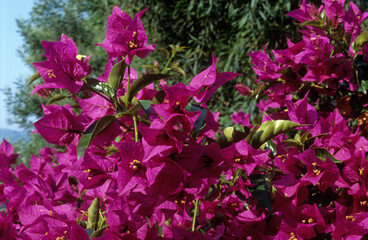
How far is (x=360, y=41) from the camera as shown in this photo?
94 cm

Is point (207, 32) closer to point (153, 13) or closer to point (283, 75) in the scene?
point (153, 13)

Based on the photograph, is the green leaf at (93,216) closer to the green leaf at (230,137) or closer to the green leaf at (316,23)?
the green leaf at (230,137)

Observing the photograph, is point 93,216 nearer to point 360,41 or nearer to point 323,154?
point 323,154

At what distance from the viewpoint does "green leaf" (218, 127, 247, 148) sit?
61cm

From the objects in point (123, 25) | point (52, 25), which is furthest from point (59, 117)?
point (52, 25)

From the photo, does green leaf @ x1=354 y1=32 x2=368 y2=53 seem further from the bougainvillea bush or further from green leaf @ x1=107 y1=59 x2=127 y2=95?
green leaf @ x1=107 y1=59 x2=127 y2=95

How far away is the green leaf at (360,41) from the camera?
92cm

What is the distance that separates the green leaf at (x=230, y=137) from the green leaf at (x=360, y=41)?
0.50 m

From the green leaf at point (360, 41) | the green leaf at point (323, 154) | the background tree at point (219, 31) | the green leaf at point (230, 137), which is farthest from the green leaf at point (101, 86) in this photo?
the background tree at point (219, 31)

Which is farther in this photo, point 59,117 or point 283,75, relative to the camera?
point 283,75

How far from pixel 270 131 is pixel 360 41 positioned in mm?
498

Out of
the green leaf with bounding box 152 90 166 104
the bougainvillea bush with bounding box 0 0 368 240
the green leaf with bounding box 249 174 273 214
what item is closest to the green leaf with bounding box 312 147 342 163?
the bougainvillea bush with bounding box 0 0 368 240

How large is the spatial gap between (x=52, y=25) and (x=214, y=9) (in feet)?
13.4

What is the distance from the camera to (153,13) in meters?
4.12
